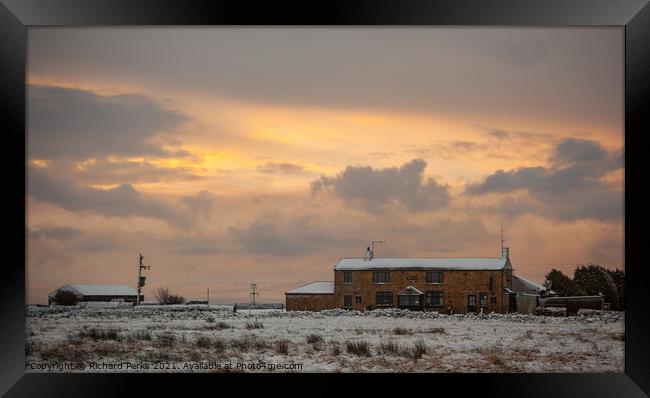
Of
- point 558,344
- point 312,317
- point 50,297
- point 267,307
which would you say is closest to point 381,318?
point 312,317

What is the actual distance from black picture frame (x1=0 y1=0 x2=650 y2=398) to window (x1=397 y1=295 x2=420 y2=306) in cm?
707

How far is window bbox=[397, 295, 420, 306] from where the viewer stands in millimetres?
14312

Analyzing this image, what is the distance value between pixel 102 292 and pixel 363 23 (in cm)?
601

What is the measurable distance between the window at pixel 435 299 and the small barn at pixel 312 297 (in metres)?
2.81

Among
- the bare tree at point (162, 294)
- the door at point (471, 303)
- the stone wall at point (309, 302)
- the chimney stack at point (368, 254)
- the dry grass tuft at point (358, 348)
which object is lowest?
the dry grass tuft at point (358, 348)

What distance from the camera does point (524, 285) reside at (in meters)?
12.0

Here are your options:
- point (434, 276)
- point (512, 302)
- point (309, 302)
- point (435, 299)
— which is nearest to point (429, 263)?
point (434, 276)

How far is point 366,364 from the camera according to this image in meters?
9.23

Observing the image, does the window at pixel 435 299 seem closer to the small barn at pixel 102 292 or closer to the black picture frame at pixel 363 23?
the small barn at pixel 102 292

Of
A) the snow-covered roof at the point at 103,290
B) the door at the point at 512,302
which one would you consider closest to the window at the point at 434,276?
the door at the point at 512,302

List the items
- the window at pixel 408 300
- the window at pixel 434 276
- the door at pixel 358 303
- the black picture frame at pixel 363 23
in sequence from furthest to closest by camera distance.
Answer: the window at pixel 408 300 → the door at pixel 358 303 → the window at pixel 434 276 → the black picture frame at pixel 363 23

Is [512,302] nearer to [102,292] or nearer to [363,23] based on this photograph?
[102,292]

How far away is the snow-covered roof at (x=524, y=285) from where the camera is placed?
11265 mm

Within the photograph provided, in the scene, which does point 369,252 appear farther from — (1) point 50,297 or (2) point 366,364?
(1) point 50,297
